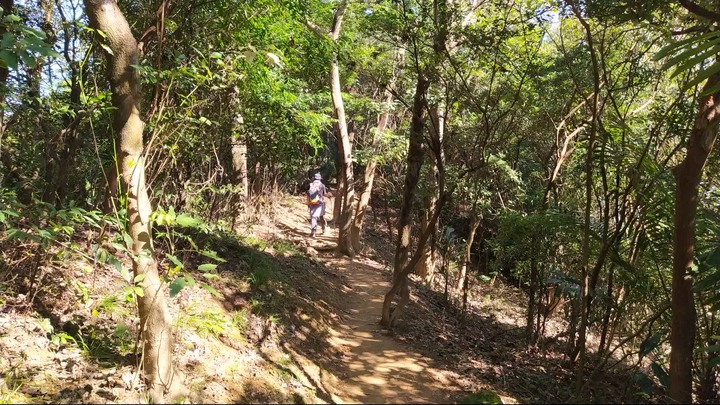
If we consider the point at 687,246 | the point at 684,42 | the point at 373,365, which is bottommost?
the point at 373,365

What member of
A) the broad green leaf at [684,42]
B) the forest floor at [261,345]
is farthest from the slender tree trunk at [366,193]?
the broad green leaf at [684,42]

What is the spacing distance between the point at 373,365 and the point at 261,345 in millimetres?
1489

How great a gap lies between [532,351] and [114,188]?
20.8ft

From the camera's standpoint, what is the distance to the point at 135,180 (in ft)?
10.9

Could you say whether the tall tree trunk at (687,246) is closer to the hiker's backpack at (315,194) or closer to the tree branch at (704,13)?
the tree branch at (704,13)

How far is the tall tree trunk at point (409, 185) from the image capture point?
7051mm

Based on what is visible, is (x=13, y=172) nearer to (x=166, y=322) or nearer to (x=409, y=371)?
(x=166, y=322)

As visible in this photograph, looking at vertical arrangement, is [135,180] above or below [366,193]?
below

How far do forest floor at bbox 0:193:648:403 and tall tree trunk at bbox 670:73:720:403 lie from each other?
0.92 metres

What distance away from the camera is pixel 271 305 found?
6.43m

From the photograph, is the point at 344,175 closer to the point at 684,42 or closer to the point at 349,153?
the point at 349,153

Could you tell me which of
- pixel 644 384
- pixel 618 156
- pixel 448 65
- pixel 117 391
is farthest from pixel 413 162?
pixel 117 391

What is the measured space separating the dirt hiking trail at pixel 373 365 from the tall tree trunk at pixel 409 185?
571mm

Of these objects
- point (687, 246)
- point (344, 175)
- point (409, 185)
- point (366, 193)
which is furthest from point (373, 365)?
point (366, 193)
